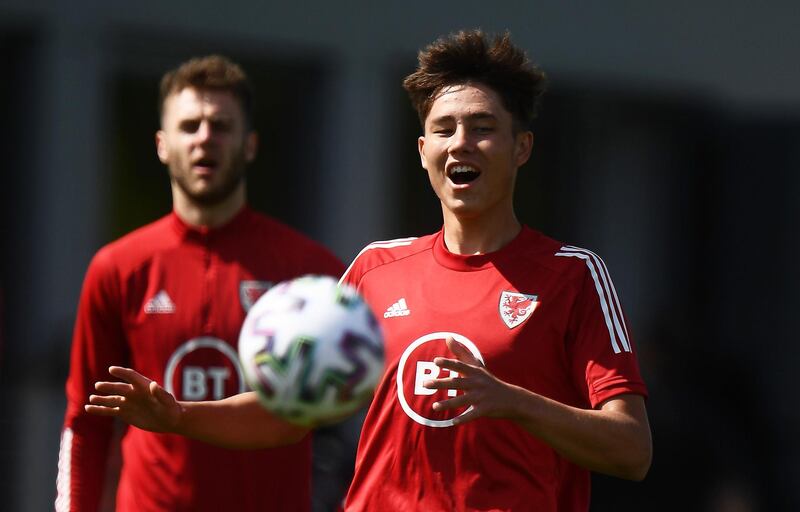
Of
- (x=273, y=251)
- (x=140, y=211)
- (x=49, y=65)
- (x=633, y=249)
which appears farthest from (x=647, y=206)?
(x=273, y=251)

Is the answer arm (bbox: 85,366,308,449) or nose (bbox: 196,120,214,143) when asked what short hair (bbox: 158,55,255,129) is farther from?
arm (bbox: 85,366,308,449)

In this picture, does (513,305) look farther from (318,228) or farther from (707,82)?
(707,82)

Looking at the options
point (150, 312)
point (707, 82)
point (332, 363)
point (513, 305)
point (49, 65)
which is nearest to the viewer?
point (332, 363)

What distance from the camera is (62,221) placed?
7746mm

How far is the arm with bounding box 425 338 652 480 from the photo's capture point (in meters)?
3.22

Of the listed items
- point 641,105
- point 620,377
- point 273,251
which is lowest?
point 620,377

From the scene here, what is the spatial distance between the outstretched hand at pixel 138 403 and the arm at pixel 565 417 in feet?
2.69

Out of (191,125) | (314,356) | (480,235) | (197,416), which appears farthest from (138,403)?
(191,125)

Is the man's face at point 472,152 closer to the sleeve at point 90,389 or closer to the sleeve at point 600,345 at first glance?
the sleeve at point 600,345

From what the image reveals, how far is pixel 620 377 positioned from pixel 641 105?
19.8ft

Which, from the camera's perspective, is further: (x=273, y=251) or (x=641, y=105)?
(x=641, y=105)

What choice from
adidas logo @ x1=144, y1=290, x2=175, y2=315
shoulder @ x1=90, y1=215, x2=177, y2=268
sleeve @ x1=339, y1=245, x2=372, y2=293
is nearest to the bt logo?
adidas logo @ x1=144, y1=290, x2=175, y2=315

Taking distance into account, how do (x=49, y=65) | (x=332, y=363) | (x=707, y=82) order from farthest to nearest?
(x=707, y=82), (x=49, y=65), (x=332, y=363)

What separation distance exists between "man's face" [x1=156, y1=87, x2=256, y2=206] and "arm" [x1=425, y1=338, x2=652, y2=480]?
5.85ft
